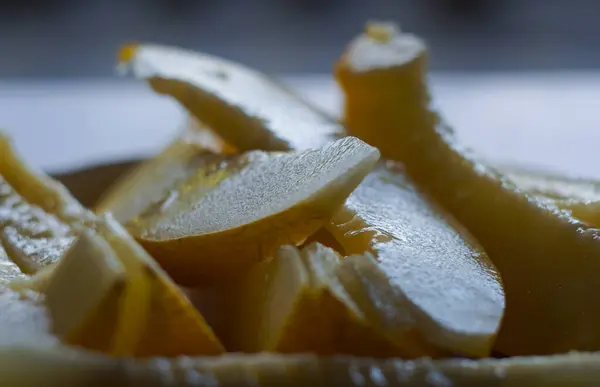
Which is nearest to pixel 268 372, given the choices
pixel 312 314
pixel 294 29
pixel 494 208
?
pixel 312 314

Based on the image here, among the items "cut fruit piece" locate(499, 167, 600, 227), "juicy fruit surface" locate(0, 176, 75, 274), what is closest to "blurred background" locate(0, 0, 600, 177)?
"cut fruit piece" locate(499, 167, 600, 227)

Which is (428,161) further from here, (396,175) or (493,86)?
(493,86)

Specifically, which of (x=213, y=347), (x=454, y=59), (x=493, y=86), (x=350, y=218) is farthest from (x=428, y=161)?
(x=454, y=59)

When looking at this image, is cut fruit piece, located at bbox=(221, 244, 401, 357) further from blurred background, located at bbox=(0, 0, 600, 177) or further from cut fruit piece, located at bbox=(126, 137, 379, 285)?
blurred background, located at bbox=(0, 0, 600, 177)

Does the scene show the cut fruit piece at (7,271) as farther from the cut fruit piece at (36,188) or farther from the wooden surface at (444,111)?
the wooden surface at (444,111)

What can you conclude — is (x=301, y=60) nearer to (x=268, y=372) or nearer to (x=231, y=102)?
(x=231, y=102)

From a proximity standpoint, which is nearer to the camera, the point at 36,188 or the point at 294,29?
the point at 36,188
